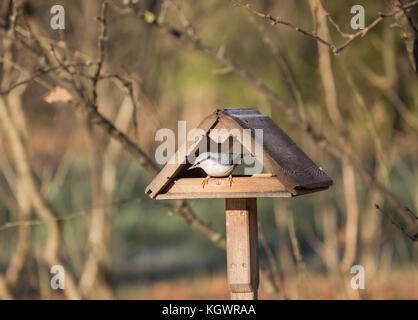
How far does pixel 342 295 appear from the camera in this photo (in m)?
4.37

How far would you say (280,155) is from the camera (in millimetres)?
2570

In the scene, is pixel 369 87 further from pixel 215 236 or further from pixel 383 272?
pixel 215 236

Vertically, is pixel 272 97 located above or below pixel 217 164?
above

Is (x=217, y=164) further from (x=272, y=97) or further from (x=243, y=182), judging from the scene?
(x=272, y=97)

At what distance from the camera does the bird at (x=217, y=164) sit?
2523mm

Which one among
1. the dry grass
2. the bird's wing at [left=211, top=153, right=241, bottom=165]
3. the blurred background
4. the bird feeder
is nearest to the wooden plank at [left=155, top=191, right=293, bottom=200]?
the bird feeder

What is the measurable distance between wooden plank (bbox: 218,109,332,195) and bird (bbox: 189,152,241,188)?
0.13 metres

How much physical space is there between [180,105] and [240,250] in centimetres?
581

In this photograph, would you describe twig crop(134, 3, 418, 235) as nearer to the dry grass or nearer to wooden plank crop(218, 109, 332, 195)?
wooden plank crop(218, 109, 332, 195)

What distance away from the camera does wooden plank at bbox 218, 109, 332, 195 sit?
2.46 metres

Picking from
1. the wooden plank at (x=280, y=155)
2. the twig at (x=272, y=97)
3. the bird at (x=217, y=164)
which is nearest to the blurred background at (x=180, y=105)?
the twig at (x=272, y=97)

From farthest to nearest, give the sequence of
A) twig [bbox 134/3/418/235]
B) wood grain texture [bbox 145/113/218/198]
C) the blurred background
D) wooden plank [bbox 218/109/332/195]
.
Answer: the blurred background < twig [bbox 134/3/418/235] < wood grain texture [bbox 145/113/218/198] < wooden plank [bbox 218/109/332/195]

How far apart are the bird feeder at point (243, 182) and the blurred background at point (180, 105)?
48cm

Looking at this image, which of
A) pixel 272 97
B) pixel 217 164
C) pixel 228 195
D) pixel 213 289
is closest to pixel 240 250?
pixel 228 195
